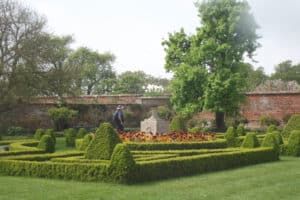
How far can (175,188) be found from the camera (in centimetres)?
1051

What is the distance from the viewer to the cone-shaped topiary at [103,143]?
12914 millimetres

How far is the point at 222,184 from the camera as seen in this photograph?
36.2 ft

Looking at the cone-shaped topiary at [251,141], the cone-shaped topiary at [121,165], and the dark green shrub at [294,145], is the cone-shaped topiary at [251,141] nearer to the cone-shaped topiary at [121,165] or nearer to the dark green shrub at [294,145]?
the dark green shrub at [294,145]

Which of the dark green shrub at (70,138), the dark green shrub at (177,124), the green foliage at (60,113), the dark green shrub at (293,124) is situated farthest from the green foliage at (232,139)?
the green foliage at (60,113)

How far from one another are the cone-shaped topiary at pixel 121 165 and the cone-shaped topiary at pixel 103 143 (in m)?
1.55

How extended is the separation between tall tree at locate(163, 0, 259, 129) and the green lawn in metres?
16.6

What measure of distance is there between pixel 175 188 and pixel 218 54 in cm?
2007

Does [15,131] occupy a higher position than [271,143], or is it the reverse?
[15,131]

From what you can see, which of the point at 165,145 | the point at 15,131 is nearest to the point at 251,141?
the point at 165,145

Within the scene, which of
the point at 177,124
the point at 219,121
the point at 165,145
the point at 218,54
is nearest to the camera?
the point at 165,145

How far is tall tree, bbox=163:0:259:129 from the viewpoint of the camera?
95.8ft

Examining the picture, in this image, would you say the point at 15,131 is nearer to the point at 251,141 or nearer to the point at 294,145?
the point at 251,141

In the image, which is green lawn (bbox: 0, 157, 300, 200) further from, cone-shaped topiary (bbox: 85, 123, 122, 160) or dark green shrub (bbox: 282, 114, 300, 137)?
dark green shrub (bbox: 282, 114, 300, 137)

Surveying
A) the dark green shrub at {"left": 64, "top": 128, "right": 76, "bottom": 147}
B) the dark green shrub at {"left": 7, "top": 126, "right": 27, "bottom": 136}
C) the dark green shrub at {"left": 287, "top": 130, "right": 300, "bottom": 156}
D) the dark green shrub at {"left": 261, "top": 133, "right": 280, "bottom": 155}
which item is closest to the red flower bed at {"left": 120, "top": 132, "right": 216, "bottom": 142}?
the dark green shrub at {"left": 261, "top": 133, "right": 280, "bottom": 155}
